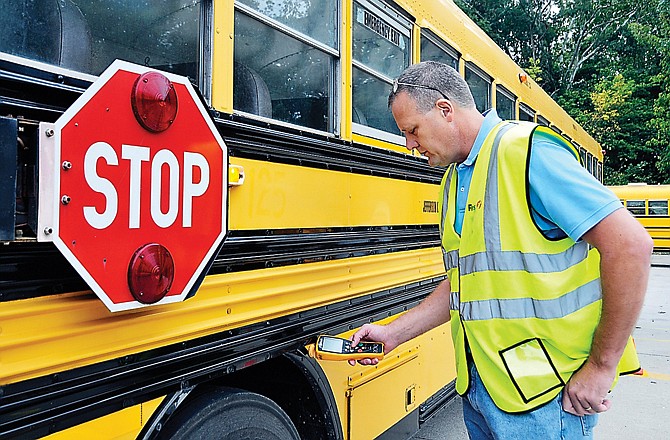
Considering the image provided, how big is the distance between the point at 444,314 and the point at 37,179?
146 centimetres

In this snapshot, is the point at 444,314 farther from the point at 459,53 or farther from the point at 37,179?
the point at 459,53

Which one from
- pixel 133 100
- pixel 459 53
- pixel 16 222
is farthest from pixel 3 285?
pixel 459 53

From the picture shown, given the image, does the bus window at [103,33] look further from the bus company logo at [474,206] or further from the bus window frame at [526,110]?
the bus window frame at [526,110]

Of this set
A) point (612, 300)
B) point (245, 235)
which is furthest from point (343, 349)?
point (612, 300)

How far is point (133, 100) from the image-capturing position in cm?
133

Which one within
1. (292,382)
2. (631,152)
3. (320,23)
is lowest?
(292,382)

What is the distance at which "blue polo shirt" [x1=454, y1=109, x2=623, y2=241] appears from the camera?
A: 1.49 m

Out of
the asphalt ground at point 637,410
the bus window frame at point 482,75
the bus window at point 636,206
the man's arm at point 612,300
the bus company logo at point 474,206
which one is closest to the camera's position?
the man's arm at point 612,300

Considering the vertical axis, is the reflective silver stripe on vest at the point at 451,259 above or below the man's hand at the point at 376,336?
above

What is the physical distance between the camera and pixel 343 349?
2043mm

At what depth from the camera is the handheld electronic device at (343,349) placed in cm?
204

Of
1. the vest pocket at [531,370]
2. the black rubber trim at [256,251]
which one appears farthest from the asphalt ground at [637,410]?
the vest pocket at [531,370]

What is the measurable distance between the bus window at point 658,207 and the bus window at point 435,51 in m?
14.9

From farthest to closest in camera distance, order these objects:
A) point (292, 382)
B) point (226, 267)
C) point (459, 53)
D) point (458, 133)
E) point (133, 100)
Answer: point (459, 53), point (292, 382), point (458, 133), point (226, 267), point (133, 100)
